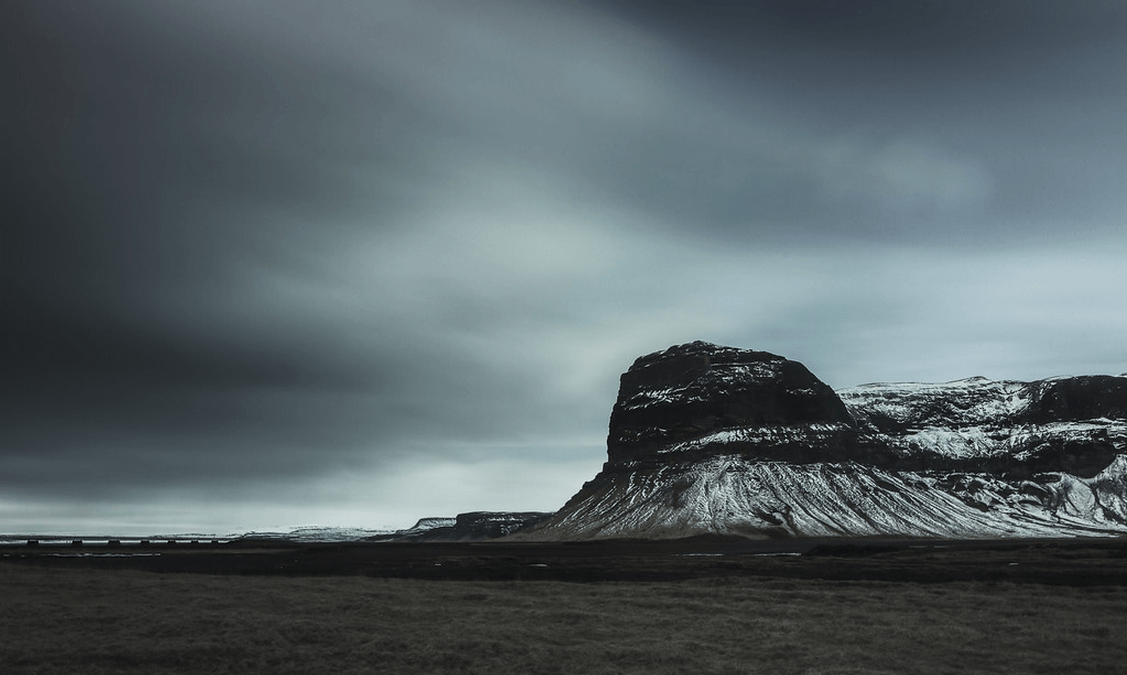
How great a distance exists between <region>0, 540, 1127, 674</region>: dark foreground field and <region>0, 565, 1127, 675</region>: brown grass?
9 cm

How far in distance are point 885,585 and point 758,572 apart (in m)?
14.4

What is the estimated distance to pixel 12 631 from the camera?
28109mm

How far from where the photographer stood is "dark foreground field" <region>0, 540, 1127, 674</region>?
928 inches

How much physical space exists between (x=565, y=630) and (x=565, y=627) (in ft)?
2.52

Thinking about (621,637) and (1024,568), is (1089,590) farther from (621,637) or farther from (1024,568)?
(621,637)

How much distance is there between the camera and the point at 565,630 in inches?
1153

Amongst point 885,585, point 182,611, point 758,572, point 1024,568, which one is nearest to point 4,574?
point 182,611

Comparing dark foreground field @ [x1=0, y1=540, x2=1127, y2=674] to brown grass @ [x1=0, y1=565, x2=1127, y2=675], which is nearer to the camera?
brown grass @ [x1=0, y1=565, x2=1127, y2=675]

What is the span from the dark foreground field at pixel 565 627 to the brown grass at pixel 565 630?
9 centimetres

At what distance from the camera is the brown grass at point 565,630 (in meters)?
23.5

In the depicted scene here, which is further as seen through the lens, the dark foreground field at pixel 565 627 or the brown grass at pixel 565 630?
the dark foreground field at pixel 565 627

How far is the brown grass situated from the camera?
23.5 m

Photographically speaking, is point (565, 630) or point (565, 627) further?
point (565, 627)

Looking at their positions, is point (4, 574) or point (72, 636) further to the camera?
point (4, 574)
